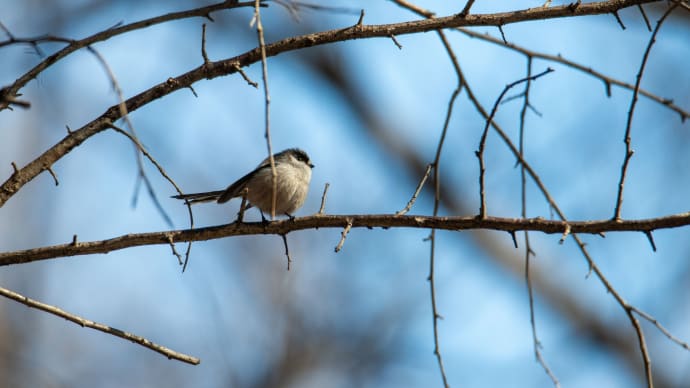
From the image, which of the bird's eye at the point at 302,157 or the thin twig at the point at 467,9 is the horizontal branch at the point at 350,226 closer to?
the thin twig at the point at 467,9

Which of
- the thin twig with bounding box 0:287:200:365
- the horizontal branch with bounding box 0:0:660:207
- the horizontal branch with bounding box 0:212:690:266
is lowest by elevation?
the thin twig with bounding box 0:287:200:365

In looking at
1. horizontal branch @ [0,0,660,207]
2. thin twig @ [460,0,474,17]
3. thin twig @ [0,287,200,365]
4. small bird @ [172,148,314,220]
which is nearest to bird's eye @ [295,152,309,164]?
small bird @ [172,148,314,220]

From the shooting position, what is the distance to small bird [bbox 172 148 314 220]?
3941 mm

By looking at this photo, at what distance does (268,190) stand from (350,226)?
5.42ft

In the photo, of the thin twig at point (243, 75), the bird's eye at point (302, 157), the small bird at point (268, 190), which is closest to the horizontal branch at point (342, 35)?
the thin twig at point (243, 75)

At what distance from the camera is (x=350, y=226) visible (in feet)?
7.88

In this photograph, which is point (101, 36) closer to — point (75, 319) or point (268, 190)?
point (75, 319)

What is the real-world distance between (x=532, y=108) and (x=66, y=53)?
6.86ft

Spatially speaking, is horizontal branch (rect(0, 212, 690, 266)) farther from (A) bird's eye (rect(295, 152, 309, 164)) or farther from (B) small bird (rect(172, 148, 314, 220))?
(A) bird's eye (rect(295, 152, 309, 164))

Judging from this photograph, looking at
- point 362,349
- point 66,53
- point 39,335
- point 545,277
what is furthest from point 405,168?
point 66,53

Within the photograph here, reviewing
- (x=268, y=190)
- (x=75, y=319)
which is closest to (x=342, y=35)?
(x=75, y=319)

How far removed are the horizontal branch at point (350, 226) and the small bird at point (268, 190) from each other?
1.19m

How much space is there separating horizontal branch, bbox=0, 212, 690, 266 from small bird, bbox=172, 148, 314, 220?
1189 mm

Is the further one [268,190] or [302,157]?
[302,157]
